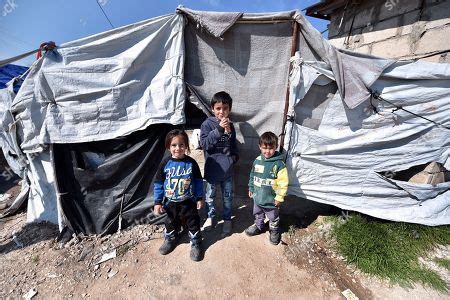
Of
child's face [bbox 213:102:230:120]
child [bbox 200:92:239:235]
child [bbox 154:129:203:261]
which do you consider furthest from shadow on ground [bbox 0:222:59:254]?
child's face [bbox 213:102:230:120]

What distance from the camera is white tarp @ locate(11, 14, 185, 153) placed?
8.07ft

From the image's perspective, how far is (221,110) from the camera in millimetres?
2574

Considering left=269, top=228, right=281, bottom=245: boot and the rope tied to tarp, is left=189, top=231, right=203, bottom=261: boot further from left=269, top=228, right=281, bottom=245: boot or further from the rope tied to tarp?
the rope tied to tarp

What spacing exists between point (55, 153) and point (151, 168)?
113 cm

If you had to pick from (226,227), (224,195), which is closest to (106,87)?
(224,195)

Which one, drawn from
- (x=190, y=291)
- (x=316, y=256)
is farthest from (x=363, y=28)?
(x=190, y=291)

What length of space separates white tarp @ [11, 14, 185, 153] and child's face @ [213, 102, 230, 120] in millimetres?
431

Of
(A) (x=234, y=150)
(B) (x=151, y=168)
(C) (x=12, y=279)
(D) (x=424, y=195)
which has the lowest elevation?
(C) (x=12, y=279)

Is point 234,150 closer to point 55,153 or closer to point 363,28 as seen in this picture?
point 55,153

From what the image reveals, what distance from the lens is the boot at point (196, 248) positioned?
2.55 metres

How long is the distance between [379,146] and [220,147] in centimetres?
204

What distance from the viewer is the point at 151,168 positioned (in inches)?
116

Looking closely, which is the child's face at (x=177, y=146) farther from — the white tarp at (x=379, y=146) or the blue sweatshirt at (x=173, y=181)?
the white tarp at (x=379, y=146)

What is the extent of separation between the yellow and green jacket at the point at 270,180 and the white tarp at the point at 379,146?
39cm
